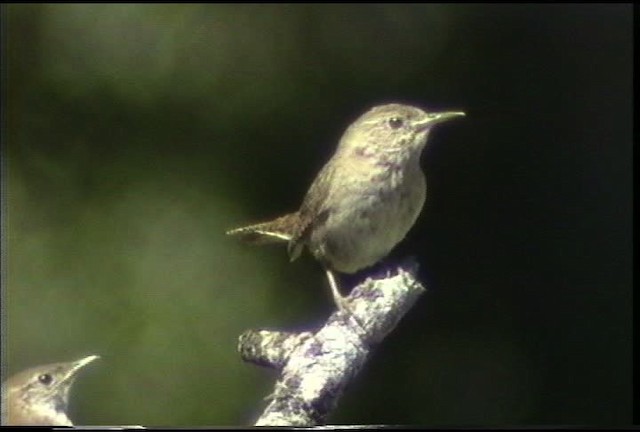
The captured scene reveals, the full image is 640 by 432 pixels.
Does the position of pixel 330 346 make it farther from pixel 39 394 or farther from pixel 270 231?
pixel 39 394

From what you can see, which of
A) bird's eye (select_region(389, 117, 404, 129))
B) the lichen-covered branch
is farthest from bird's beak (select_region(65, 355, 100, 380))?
bird's eye (select_region(389, 117, 404, 129))

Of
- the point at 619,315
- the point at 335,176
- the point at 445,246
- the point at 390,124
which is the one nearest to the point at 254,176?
the point at 335,176

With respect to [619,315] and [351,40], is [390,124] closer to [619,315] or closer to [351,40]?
[351,40]

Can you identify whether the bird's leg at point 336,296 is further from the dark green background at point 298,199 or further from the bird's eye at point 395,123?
the bird's eye at point 395,123

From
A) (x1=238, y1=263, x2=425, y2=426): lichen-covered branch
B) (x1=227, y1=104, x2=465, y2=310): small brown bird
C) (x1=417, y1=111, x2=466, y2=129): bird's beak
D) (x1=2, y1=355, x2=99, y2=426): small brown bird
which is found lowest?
(x1=238, y1=263, x2=425, y2=426): lichen-covered branch

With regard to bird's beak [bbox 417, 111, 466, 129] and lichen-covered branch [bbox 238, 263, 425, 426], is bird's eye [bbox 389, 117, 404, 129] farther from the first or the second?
lichen-covered branch [bbox 238, 263, 425, 426]

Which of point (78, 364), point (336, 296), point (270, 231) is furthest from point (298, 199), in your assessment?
point (78, 364)

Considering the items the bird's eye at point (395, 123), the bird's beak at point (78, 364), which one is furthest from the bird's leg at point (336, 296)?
the bird's beak at point (78, 364)
